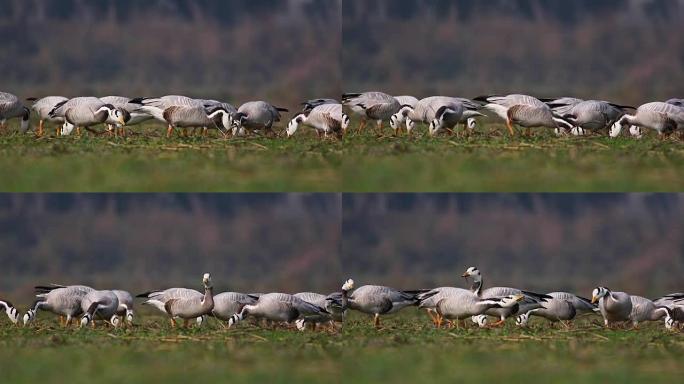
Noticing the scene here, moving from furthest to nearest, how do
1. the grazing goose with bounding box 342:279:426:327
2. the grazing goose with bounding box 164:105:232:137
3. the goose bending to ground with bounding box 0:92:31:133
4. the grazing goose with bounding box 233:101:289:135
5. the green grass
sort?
the goose bending to ground with bounding box 0:92:31:133, the grazing goose with bounding box 233:101:289:135, the grazing goose with bounding box 164:105:232:137, the grazing goose with bounding box 342:279:426:327, the green grass

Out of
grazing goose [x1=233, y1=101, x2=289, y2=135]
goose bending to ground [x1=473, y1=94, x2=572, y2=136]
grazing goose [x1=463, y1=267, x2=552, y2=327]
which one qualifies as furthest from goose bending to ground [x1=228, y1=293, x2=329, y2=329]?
goose bending to ground [x1=473, y1=94, x2=572, y2=136]

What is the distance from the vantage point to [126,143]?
1510 centimetres

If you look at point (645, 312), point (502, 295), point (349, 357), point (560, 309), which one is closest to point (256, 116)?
point (349, 357)

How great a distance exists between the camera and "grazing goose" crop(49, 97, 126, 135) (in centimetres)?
1555

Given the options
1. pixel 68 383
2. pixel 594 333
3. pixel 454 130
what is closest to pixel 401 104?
pixel 454 130

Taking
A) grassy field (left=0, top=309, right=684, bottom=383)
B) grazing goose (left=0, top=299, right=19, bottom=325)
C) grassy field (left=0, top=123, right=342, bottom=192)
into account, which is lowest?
grassy field (left=0, top=309, right=684, bottom=383)

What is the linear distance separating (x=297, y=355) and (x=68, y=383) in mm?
2080

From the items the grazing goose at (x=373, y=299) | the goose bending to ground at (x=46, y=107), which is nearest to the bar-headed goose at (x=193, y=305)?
the grazing goose at (x=373, y=299)

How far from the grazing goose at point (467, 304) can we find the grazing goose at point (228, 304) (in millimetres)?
1828

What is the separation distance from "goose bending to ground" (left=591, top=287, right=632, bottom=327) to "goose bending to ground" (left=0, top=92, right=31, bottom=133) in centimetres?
597

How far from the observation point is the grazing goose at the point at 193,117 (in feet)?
50.5

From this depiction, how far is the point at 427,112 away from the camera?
1532 cm

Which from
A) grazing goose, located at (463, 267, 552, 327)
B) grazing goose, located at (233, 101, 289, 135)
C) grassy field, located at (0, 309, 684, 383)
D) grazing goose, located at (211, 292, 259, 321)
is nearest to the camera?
grassy field, located at (0, 309, 684, 383)

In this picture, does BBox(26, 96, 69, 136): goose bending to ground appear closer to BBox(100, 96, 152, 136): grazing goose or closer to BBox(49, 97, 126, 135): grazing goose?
BBox(49, 97, 126, 135): grazing goose
